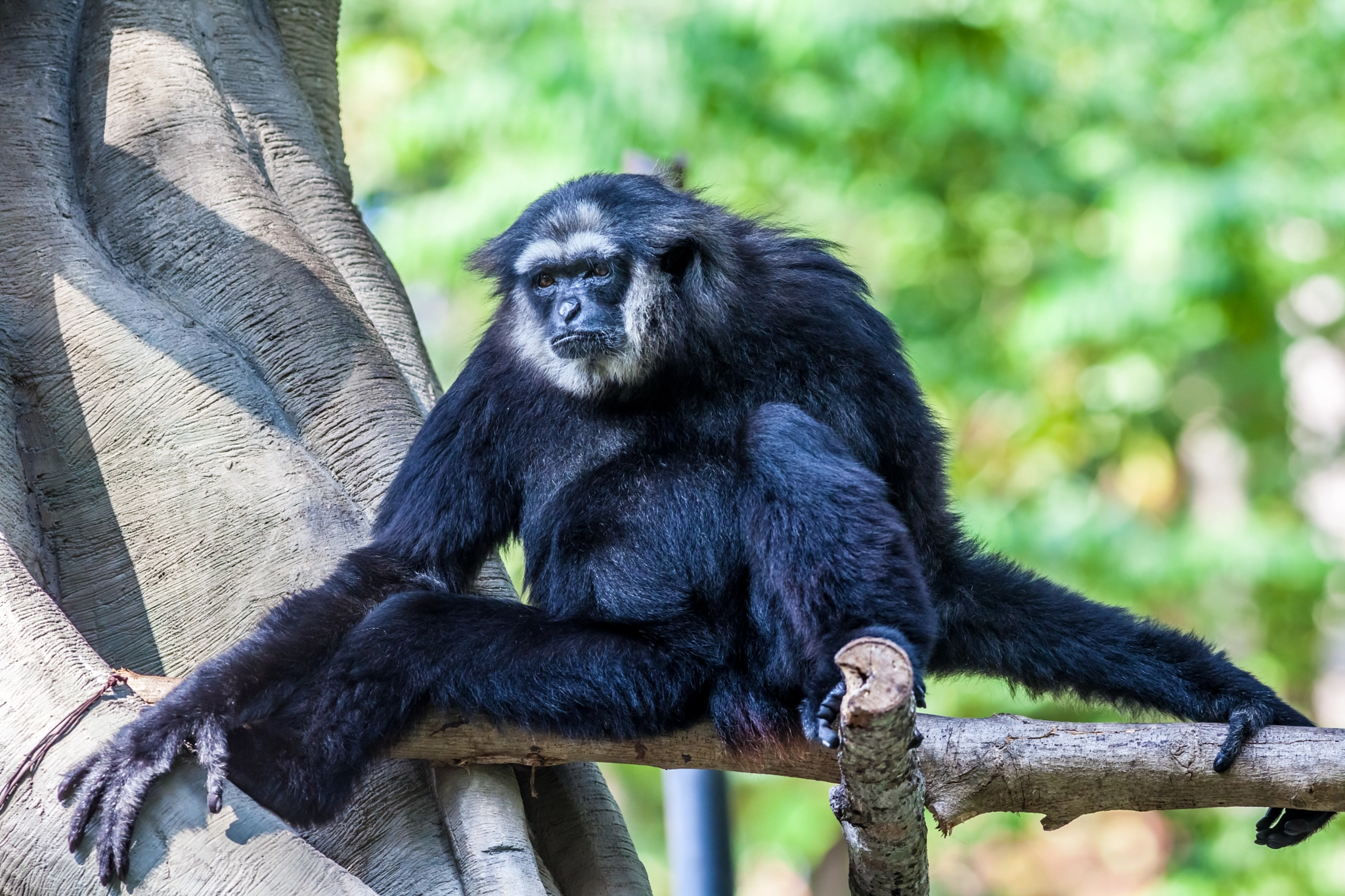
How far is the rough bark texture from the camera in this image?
2838 millimetres

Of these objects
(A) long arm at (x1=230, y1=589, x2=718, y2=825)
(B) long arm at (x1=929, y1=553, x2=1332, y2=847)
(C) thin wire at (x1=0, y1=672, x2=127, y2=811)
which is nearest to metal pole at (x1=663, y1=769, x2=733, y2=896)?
(B) long arm at (x1=929, y1=553, x2=1332, y2=847)

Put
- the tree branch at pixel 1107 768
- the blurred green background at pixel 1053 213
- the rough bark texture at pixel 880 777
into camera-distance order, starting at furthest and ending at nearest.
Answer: the blurred green background at pixel 1053 213 → the tree branch at pixel 1107 768 → the rough bark texture at pixel 880 777

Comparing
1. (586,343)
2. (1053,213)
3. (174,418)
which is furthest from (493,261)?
(1053,213)

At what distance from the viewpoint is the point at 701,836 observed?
6.62 meters

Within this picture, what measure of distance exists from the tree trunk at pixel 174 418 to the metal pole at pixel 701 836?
2.28 m

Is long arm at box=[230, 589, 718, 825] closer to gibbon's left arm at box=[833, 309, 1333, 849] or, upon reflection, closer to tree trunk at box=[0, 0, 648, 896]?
tree trunk at box=[0, 0, 648, 896]

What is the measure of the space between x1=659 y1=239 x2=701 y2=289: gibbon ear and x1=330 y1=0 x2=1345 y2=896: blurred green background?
4528mm

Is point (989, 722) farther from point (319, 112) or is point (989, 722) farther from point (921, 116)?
point (921, 116)

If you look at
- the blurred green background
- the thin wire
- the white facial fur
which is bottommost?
the thin wire

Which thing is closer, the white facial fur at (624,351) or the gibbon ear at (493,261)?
the white facial fur at (624,351)

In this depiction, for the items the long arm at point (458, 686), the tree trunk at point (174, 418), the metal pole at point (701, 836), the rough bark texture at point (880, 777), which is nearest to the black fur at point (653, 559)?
the long arm at point (458, 686)

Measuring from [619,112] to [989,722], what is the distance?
6.77m

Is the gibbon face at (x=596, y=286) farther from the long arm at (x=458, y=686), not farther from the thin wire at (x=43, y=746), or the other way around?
the thin wire at (x=43, y=746)

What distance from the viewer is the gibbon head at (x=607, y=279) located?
4.32m
